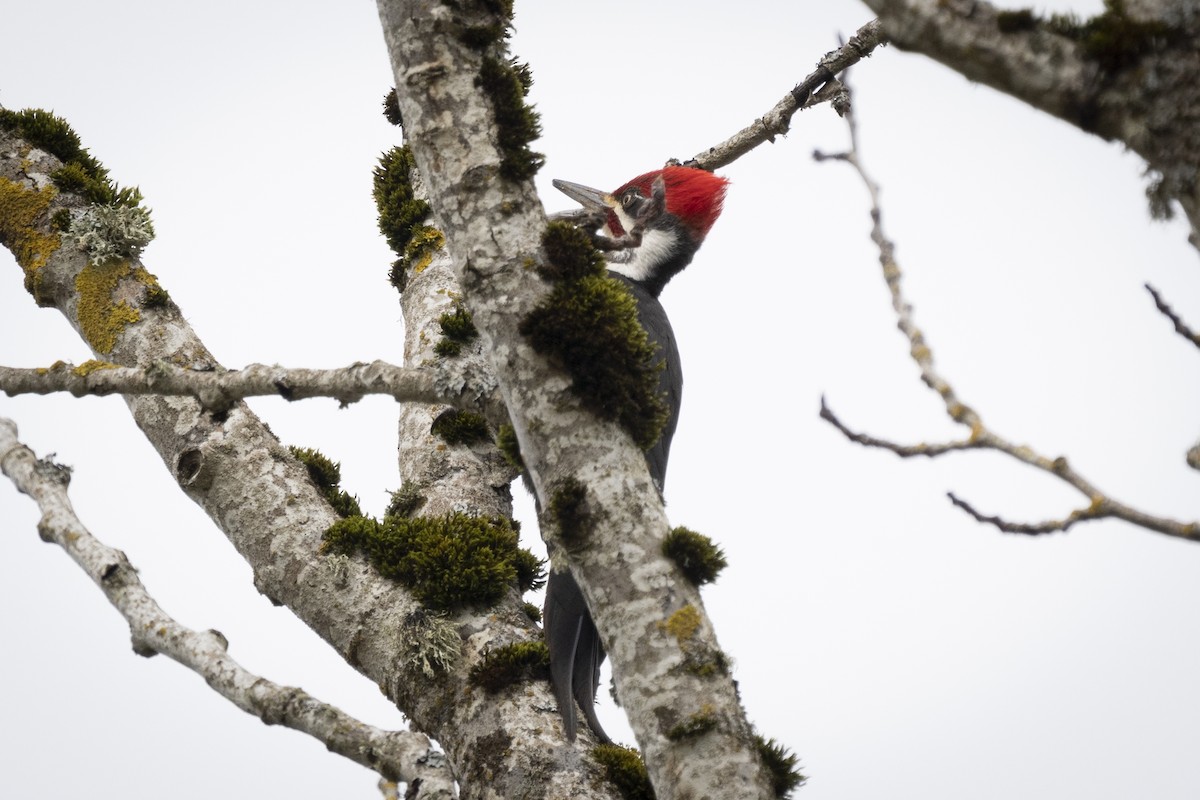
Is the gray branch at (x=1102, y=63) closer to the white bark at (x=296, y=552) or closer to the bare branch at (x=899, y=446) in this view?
the bare branch at (x=899, y=446)

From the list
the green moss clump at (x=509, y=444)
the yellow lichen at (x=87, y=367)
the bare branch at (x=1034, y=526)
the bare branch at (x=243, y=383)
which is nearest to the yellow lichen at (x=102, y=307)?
the bare branch at (x=243, y=383)

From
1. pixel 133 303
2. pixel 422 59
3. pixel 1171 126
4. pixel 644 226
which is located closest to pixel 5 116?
pixel 133 303

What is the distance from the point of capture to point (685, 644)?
2156 millimetres

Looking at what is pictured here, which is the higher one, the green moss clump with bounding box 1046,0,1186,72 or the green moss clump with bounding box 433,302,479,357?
the green moss clump with bounding box 433,302,479,357

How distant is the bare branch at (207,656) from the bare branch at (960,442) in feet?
3.72

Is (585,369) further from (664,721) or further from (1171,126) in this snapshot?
(1171,126)

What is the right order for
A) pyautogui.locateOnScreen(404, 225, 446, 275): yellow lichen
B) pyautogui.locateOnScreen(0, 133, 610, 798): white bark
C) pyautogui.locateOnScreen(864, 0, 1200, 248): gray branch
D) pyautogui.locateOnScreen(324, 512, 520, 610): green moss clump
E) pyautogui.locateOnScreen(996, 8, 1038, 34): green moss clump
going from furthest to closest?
1. pyautogui.locateOnScreen(404, 225, 446, 275): yellow lichen
2. pyautogui.locateOnScreen(324, 512, 520, 610): green moss clump
3. pyautogui.locateOnScreen(0, 133, 610, 798): white bark
4. pyautogui.locateOnScreen(996, 8, 1038, 34): green moss clump
5. pyautogui.locateOnScreen(864, 0, 1200, 248): gray branch

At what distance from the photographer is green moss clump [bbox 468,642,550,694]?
2.89 m

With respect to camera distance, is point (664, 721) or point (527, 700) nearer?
point (664, 721)

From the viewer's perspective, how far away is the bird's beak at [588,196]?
5.48 meters

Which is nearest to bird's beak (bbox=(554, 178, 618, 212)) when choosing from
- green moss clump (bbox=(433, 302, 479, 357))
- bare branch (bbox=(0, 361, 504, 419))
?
green moss clump (bbox=(433, 302, 479, 357))

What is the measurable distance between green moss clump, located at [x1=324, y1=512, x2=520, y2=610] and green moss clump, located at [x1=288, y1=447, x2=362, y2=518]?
11.0 inches

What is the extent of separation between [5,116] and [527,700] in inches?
120

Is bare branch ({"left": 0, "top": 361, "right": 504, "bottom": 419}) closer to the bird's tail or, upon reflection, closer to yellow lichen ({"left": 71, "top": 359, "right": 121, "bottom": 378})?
yellow lichen ({"left": 71, "top": 359, "right": 121, "bottom": 378})
